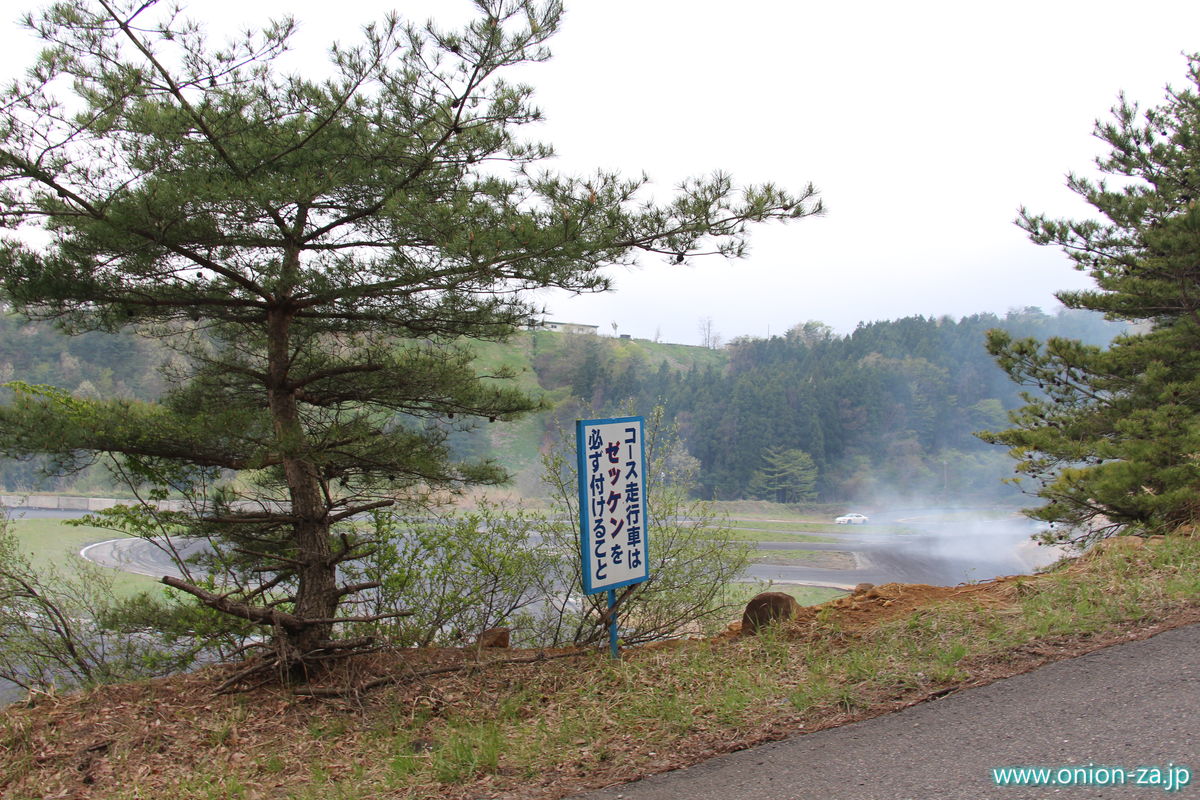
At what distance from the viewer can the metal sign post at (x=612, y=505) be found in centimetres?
393

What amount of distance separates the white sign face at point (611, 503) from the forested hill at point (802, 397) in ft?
48.7

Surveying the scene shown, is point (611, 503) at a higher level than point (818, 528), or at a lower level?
higher

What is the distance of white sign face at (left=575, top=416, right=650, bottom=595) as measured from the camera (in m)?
3.93

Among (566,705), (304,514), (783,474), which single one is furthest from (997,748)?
(783,474)

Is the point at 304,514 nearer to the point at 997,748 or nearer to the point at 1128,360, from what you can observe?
the point at 997,748

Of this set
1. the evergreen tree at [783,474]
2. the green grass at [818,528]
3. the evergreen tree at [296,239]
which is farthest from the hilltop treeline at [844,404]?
the evergreen tree at [296,239]

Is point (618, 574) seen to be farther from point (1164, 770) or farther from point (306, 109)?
point (306, 109)

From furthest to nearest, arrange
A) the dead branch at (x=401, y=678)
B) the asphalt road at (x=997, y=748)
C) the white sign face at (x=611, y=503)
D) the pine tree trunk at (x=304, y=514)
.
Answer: the pine tree trunk at (x=304, y=514) → the dead branch at (x=401, y=678) → the white sign face at (x=611, y=503) → the asphalt road at (x=997, y=748)

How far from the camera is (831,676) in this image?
11.5ft

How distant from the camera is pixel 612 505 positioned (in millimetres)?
4074

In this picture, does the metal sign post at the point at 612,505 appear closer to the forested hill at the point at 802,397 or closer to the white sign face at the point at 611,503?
the white sign face at the point at 611,503

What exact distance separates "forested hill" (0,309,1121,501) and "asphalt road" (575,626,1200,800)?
1624 centimetres

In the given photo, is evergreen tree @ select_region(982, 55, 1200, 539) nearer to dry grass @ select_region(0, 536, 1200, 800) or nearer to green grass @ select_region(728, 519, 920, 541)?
dry grass @ select_region(0, 536, 1200, 800)

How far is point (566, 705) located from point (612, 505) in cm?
102
